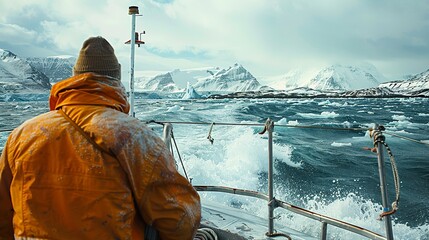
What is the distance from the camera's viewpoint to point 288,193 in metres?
7.73

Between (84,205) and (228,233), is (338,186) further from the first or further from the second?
(84,205)

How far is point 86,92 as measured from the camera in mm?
963

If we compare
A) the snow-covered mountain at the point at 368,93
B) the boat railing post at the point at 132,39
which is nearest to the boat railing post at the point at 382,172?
the boat railing post at the point at 132,39

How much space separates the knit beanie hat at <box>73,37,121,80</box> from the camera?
1028mm

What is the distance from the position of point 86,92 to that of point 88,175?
27cm

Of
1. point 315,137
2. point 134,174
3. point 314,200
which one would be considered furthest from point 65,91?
point 315,137

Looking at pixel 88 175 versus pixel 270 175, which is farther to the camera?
pixel 270 175

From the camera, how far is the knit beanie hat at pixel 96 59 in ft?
3.37

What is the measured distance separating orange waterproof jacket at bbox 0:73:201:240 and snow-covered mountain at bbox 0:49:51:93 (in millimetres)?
113109

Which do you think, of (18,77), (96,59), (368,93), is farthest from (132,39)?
(18,77)

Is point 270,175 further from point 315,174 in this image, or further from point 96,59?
point 315,174

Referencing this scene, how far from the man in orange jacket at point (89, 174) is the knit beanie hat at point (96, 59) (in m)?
0.04

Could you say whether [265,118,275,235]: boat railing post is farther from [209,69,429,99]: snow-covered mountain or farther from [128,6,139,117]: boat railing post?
[209,69,429,99]: snow-covered mountain

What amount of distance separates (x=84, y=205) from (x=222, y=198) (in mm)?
6224
